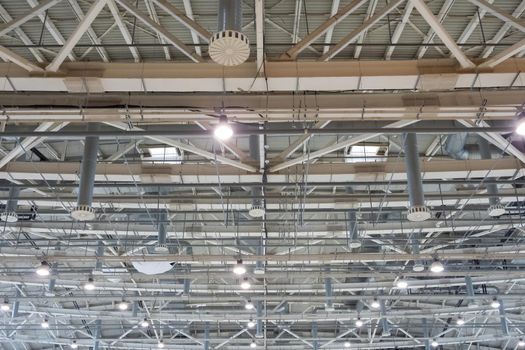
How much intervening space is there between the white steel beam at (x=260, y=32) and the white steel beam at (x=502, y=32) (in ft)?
18.6

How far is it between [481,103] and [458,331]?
1152 inches

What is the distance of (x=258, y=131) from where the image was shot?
1225 cm

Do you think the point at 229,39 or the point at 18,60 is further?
the point at 18,60

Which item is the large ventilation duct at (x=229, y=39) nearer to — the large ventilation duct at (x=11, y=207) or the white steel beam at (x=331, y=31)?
the white steel beam at (x=331, y=31)

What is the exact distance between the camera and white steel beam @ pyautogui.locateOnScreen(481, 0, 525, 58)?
39.3 feet

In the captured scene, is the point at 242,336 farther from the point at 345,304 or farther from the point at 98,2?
the point at 98,2

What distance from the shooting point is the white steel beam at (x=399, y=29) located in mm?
11569

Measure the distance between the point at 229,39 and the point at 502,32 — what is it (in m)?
7.64

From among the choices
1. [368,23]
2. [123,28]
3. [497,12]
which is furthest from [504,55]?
[123,28]

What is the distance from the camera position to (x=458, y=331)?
37.5 meters

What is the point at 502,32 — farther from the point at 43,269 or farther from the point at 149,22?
Result: the point at 43,269

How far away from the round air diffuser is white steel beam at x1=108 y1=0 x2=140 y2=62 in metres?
3.49

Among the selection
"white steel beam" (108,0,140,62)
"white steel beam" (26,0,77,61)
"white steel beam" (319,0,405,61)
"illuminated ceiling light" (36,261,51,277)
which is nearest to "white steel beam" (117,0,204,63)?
"white steel beam" (108,0,140,62)

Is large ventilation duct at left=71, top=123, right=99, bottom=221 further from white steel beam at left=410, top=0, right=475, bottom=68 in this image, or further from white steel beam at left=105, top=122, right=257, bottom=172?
white steel beam at left=410, top=0, right=475, bottom=68
